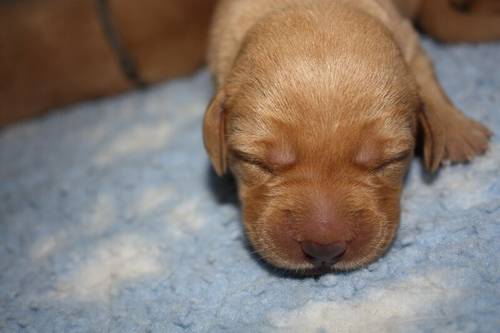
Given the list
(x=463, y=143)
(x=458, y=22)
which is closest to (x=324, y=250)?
(x=463, y=143)

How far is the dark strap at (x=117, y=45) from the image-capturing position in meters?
4.38

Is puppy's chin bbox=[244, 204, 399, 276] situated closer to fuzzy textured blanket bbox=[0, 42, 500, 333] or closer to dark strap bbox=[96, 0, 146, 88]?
fuzzy textured blanket bbox=[0, 42, 500, 333]

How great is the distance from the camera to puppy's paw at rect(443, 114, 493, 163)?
115 inches

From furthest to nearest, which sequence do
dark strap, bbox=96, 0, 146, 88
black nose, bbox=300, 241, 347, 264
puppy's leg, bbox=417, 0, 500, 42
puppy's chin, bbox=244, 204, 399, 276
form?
dark strap, bbox=96, 0, 146, 88
puppy's leg, bbox=417, 0, 500, 42
puppy's chin, bbox=244, 204, 399, 276
black nose, bbox=300, 241, 347, 264

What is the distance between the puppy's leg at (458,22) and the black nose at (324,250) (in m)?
2.32

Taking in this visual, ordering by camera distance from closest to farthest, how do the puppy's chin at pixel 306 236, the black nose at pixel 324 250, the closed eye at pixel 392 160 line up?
the black nose at pixel 324 250 → the puppy's chin at pixel 306 236 → the closed eye at pixel 392 160

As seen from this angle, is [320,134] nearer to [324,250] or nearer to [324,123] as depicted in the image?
[324,123]

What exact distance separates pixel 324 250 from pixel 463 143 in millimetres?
1134

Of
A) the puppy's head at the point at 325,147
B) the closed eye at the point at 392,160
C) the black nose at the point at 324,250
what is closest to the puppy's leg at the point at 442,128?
the puppy's head at the point at 325,147

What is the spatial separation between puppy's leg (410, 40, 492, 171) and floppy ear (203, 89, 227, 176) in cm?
92

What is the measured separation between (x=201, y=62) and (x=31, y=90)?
134 centimetres

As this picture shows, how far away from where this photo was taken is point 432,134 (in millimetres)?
2678

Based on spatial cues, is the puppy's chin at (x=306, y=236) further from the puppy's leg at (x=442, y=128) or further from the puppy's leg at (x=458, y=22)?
the puppy's leg at (x=458, y=22)

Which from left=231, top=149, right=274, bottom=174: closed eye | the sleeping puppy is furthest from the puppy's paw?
left=231, top=149, right=274, bottom=174: closed eye
